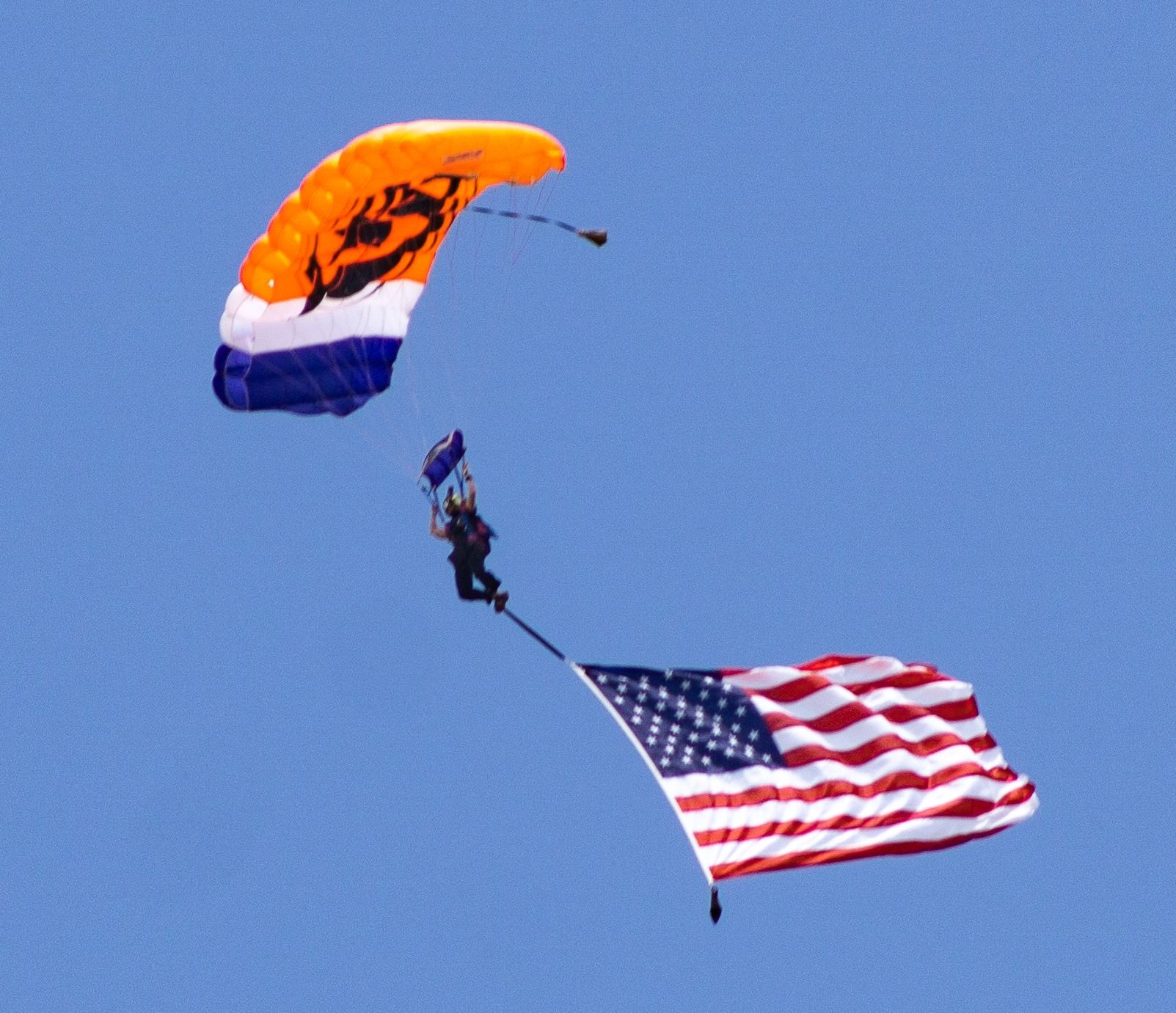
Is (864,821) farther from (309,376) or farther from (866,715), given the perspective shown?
(309,376)

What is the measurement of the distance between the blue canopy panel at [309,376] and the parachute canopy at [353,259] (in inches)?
0.4

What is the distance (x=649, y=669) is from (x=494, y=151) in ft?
18.1

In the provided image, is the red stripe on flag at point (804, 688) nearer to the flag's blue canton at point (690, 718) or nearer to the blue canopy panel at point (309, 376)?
the flag's blue canton at point (690, 718)

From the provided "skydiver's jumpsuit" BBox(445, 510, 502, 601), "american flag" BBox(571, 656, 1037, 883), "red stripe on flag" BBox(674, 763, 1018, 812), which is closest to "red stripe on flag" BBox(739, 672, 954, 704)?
"american flag" BBox(571, 656, 1037, 883)

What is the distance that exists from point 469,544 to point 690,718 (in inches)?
117

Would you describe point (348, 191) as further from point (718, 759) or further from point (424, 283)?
point (718, 759)

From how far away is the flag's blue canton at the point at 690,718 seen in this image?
2964cm

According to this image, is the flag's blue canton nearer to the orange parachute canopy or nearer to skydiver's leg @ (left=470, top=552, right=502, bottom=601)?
skydiver's leg @ (left=470, top=552, right=502, bottom=601)

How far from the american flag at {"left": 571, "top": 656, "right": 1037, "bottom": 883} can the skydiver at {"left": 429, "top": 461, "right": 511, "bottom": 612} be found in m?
1.38

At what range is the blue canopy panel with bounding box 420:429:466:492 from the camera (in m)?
29.4

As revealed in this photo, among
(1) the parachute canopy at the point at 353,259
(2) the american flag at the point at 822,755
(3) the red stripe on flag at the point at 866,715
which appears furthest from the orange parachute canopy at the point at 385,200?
(3) the red stripe on flag at the point at 866,715

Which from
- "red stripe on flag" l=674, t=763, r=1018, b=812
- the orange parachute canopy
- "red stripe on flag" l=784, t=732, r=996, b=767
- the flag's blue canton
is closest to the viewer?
the orange parachute canopy

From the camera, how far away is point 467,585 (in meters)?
29.3

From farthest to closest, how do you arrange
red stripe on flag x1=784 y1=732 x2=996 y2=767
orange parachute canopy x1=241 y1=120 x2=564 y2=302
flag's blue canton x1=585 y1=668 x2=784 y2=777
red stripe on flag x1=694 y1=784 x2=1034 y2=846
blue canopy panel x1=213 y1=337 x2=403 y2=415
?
red stripe on flag x1=784 y1=732 x2=996 y2=767
flag's blue canton x1=585 y1=668 x2=784 y2=777
red stripe on flag x1=694 y1=784 x2=1034 y2=846
blue canopy panel x1=213 y1=337 x2=403 y2=415
orange parachute canopy x1=241 y1=120 x2=564 y2=302
